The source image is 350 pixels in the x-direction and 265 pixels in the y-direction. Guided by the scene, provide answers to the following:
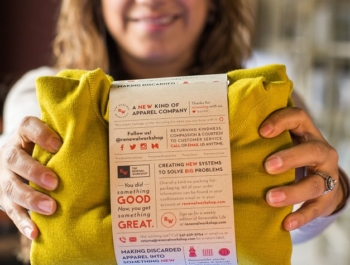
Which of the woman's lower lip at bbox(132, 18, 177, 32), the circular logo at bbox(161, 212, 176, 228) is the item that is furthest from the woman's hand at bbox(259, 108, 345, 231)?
the woman's lower lip at bbox(132, 18, 177, 32)

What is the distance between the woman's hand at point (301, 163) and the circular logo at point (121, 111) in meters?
0.15

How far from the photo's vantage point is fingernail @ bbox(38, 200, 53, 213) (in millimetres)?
487

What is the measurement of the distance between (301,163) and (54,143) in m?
0.28

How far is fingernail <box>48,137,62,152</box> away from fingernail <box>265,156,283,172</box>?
229mm

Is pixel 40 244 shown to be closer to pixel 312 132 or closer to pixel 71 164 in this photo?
pixel 71 164

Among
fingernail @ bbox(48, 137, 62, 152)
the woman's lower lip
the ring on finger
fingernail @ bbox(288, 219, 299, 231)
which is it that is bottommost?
fingernail @ bbox(288, 219, 299, 231)

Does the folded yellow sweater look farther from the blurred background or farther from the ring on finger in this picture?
the blurred background

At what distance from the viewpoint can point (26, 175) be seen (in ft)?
1.68

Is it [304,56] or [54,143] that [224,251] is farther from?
[304,56]

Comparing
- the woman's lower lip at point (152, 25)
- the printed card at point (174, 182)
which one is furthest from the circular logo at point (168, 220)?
the woman's lower lip at point (152, 25)

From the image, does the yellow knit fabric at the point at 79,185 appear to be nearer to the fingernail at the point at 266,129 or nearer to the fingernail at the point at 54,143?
the fingernail at the point at 54,143

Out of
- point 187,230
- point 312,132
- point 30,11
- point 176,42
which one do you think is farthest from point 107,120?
point 30,11

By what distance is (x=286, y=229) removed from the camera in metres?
0.49

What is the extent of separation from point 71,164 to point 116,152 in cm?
5
